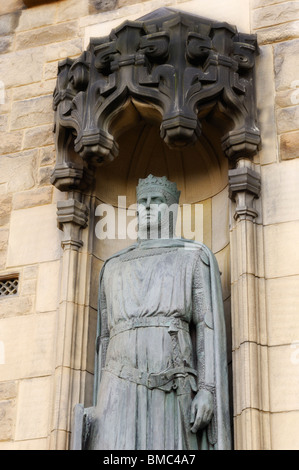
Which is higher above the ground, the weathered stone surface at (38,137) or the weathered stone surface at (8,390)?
the weathered stone surface at (38,137)

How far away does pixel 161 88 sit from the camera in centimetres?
711

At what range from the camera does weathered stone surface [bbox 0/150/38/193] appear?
7711mm

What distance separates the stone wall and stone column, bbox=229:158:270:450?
13 millimetres

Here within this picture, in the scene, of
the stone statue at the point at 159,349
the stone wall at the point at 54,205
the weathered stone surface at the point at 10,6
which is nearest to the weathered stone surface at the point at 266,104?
the stone wall at the point at 54,205

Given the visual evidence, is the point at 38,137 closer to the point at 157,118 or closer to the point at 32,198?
the point at 32,198

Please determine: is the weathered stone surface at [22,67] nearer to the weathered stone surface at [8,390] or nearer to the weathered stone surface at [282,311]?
the weathered stone surface at [8,390]

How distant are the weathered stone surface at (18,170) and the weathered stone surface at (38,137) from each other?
0.06 metres

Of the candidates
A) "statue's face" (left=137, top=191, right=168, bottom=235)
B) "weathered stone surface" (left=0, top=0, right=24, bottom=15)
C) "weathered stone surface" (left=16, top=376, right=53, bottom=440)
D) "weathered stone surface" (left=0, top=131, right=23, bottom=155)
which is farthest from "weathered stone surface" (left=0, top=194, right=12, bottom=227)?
"weathered stone surface" (left=0, top=0, right=24, bottom=15)

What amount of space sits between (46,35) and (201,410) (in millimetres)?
3545

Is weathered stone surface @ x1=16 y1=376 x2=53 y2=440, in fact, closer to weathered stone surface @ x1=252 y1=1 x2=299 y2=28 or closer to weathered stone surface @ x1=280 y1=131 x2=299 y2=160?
weathered stone surface @ x1=280 y1=131 x2=299 y2=160

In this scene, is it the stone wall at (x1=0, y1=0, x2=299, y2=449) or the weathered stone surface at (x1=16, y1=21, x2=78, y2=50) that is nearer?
the stone wall at (x1=0, y1=0, x2=299, y2=449)

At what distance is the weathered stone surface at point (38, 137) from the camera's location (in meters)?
7.84

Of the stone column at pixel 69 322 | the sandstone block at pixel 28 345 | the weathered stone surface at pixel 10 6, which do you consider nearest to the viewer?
the stone column at pixel 69 322

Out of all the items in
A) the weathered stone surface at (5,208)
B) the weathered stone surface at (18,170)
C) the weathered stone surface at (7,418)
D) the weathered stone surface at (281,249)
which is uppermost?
the weathered stone surface at (18,170)
